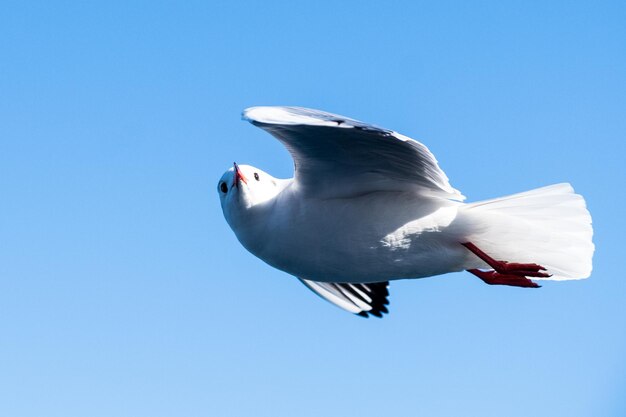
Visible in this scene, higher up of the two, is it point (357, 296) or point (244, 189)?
point (357, 296)

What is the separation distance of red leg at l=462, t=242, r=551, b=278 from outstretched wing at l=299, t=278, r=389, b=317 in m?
1.73

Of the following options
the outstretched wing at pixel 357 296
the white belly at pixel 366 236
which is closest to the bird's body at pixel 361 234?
the white belly at pixel 366 236

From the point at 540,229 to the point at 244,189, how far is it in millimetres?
1770

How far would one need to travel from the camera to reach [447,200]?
543 cm

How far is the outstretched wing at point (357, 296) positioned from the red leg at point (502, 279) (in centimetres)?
158

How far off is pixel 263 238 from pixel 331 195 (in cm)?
49

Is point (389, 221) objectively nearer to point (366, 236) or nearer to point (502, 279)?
point (366, 236)

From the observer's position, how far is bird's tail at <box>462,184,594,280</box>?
557 cm

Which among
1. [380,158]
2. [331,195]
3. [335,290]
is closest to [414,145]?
[380,158]

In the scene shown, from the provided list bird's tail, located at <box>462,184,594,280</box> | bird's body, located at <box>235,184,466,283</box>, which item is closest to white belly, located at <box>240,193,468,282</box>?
bird's body, located at <box>235,184,466,283</box>

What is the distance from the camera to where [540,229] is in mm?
5672

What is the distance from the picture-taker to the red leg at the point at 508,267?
5469 millimetres

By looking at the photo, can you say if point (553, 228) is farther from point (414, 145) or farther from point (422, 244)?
point (414, 145)

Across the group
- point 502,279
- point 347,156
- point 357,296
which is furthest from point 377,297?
point 347,156
